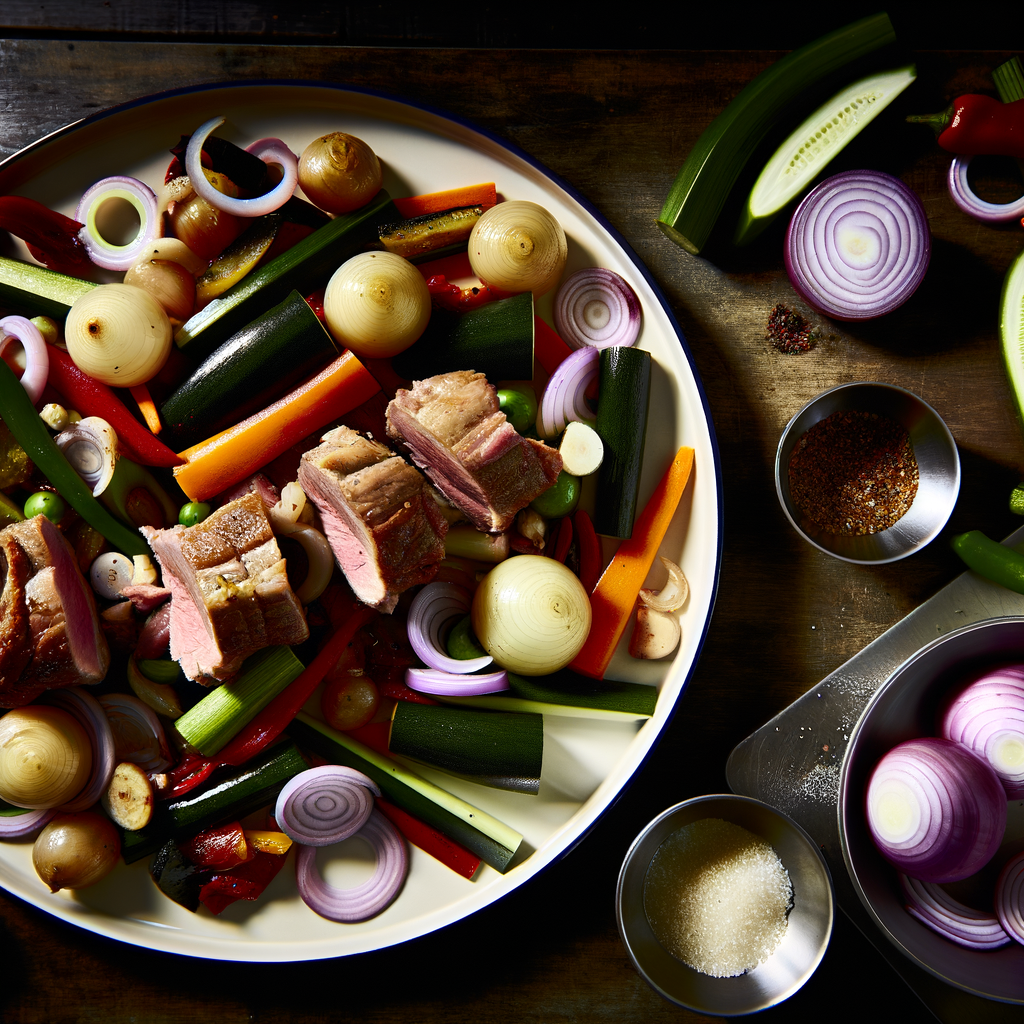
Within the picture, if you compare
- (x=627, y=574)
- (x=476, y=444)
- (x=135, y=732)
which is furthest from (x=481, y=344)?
(x=135, y=732)

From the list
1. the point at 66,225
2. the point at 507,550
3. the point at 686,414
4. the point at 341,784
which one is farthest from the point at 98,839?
the point at 686,414

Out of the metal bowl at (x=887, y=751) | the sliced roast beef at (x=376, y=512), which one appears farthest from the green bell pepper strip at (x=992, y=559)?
the sliced roast beef at (x=376, y=512)

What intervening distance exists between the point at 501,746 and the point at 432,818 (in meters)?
0.36

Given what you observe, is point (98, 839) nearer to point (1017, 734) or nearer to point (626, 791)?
point (626, 791)

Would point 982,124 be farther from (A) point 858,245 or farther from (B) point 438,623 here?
(B) point 438,623

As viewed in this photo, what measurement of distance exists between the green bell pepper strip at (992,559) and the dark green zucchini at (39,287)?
3096 mm

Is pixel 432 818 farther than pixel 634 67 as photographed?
No

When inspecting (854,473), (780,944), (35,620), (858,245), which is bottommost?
(780,944)

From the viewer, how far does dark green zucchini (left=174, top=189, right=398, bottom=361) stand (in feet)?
7.40

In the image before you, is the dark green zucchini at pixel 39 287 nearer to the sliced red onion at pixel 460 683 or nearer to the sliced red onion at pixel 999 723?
the sliced red onion at pixel 460 683

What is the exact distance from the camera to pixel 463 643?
2252 mm

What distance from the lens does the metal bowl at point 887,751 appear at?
6.31 ft

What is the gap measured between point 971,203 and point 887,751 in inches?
77.6

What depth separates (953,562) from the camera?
8.10 ft
